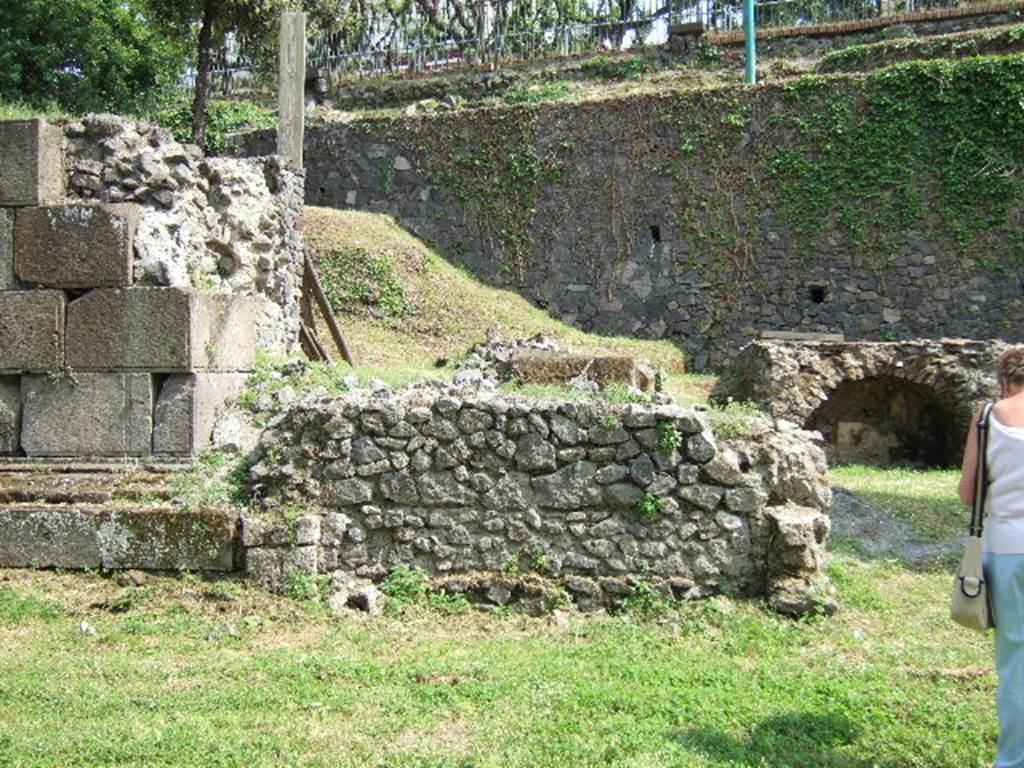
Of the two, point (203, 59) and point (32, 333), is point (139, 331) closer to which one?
point (32, 333)

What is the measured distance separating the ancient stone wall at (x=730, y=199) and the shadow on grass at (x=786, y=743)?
13.7 m

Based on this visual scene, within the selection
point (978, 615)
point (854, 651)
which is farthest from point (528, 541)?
point (978, 615)

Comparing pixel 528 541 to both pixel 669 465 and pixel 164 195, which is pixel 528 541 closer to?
pixel 669 465

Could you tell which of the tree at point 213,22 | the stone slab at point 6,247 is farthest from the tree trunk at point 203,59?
the stone slab at point 6,247

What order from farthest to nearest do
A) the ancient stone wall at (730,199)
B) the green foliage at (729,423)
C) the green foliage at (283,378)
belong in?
the ancient stone wall at (730,199)
the green foliage at (283,378)
the green foliage at (729,423)

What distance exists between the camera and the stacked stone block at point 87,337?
7.20 metres

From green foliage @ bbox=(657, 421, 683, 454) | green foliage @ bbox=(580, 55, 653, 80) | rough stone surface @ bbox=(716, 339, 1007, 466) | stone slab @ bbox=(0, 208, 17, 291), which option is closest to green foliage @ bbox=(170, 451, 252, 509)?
stone slab @ bbox=(0, 208, 17, 291)

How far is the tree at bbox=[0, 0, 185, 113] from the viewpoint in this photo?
21031 millimetres

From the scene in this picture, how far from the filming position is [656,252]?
18.5m

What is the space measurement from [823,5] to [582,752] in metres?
24.6

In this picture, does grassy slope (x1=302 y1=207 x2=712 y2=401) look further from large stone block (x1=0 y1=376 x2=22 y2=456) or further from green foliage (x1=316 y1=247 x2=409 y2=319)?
large stone block (x1=0 y1=376 x2=22 y2=456)

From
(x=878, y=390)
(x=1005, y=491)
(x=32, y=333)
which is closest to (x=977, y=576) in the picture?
(x=1005, y=491)

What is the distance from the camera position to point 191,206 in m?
8.21

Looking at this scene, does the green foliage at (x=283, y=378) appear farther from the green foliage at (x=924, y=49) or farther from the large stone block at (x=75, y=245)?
the green foliage at (x=924, y=49)
